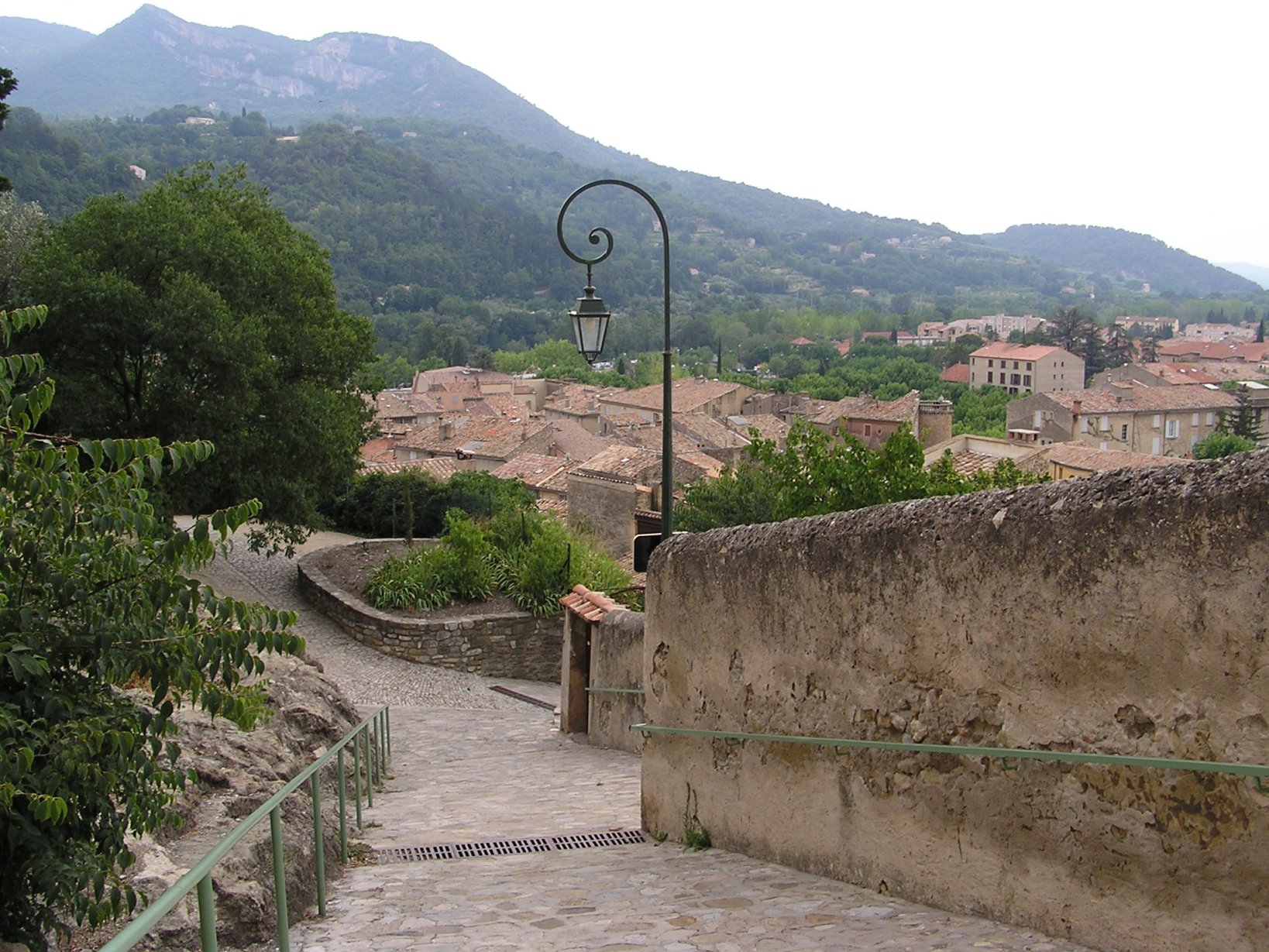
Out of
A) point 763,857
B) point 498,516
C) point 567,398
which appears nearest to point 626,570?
point 498,516

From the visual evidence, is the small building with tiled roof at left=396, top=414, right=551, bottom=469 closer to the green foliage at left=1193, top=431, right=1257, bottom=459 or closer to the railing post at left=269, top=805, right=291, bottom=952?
the green foliage at left=1193, top=431, right=1257, bottom=459

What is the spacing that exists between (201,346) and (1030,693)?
1696cm

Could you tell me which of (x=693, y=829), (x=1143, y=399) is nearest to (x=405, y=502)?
(x=693, y=829)

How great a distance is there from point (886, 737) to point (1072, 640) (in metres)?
1.20

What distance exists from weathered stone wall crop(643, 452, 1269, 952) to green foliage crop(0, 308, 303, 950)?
2.33m

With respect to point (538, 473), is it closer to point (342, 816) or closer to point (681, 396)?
point (342, 816)

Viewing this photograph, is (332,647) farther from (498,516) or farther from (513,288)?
(513,288)

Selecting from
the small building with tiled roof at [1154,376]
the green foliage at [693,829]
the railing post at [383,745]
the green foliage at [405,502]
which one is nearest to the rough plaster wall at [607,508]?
the green foliage at [405,502]

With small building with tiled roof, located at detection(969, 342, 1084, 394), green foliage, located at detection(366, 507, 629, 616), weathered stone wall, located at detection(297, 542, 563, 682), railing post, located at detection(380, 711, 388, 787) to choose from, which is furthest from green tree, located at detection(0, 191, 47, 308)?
small building with tiled roof, located at detection(969, 342, 1084, 394)

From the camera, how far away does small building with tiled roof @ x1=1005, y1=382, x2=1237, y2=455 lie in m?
66.0

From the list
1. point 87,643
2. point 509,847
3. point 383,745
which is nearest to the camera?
point 87,643

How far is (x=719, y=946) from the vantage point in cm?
427

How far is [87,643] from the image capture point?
3.83 meters

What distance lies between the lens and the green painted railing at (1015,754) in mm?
3338
